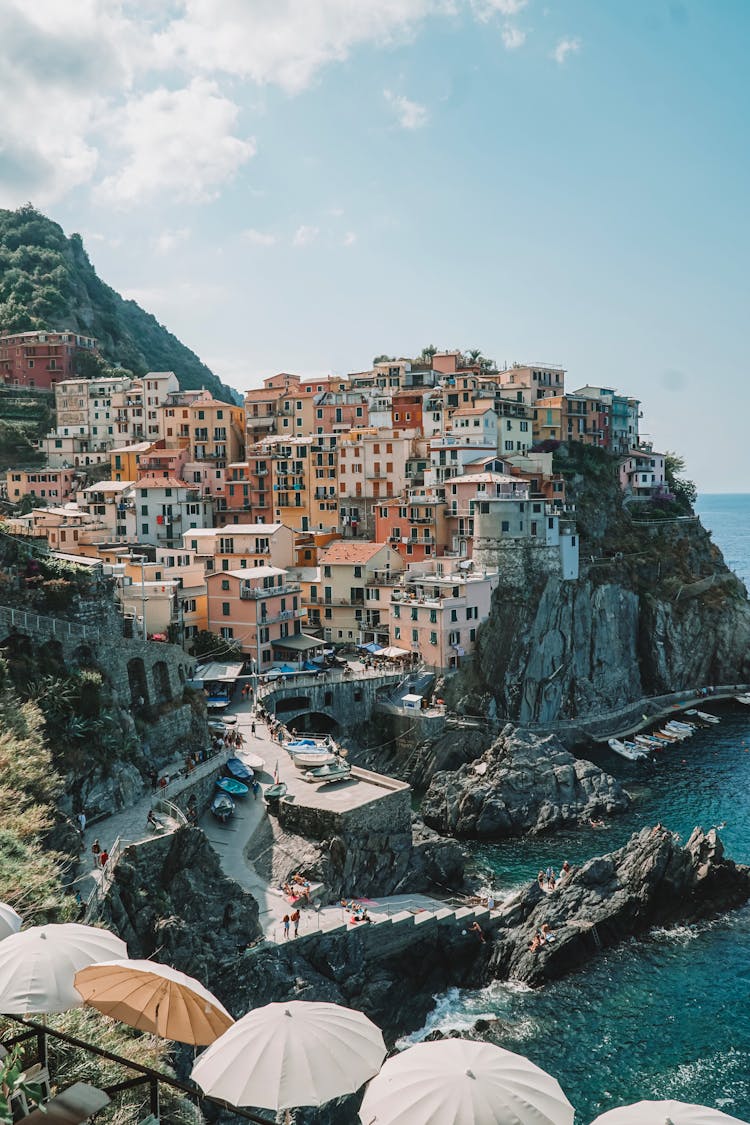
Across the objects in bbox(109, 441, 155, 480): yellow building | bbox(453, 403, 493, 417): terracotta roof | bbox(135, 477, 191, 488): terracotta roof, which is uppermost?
bbox(453, 403, 493, 417): terracotta roof

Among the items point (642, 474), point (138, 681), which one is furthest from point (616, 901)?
point (642, 474)

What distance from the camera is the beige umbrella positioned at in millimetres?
11156

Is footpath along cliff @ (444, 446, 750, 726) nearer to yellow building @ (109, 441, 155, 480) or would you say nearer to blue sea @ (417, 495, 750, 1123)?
blue sea @ (417, 495, 750, 1123)

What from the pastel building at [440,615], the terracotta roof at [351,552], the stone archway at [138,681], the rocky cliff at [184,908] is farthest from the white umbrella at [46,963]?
the terracotta roof at [351,552]

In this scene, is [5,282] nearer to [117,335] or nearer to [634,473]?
[117,335]

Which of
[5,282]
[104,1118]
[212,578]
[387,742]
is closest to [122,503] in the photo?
[212,578]

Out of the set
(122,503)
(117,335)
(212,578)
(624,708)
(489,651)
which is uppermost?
(117,335)

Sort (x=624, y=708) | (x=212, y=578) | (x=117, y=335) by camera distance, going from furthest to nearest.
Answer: (x=117, y=335) → (x=624, y=708) → (x=212, y=578)

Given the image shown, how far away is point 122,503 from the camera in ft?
246

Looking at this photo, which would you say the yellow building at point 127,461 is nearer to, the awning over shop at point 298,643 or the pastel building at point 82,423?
the pastel building at point 82,423

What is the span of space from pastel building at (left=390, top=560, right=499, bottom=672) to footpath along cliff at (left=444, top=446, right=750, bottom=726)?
3.81 feet

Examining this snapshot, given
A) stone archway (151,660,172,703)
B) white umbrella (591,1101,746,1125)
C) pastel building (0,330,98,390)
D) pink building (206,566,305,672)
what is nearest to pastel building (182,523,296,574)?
pink building (206,566,305,672)

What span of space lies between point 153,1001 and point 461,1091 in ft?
12.9

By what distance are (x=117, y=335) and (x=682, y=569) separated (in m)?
83.4
